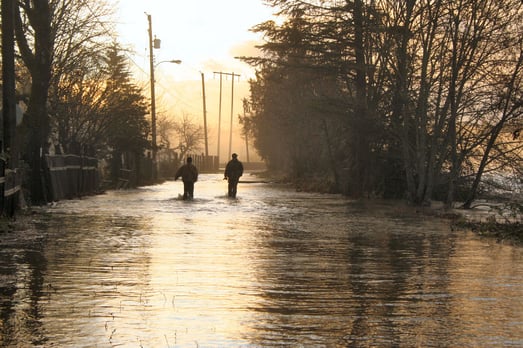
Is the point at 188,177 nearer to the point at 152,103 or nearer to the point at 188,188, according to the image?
the point at 188,188

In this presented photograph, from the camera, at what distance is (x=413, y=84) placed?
3066 centimetres

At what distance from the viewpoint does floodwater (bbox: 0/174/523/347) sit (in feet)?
24.7

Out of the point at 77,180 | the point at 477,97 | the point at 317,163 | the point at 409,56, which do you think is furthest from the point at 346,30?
the point at 317,163

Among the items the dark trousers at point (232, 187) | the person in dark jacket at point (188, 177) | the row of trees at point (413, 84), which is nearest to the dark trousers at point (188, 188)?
the person in dark jacket at point (188, 177)

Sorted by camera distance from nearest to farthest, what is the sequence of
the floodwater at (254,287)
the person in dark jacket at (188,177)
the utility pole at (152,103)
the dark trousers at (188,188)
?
the floodwater at (254,287) → the person in dark jacket at (188,177) → the dark trousers at (188,188) → the utility pole at (152,103)

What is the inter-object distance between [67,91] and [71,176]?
259 inches

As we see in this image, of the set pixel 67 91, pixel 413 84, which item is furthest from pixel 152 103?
pixel 413 84

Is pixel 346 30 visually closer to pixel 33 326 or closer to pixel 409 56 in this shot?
pixel 409 56

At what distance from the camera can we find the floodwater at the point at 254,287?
7527 mm

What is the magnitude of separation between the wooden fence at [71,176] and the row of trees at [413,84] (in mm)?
8907

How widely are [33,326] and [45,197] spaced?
2132 centimetres

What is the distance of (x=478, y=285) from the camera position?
10844 mm

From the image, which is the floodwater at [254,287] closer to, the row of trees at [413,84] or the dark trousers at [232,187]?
the row of trees at [413,84]

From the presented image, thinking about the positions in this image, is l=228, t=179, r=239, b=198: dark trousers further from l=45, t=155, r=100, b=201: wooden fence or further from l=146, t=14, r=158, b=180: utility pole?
l=146, t=14, r=158, b=180: utility pole
